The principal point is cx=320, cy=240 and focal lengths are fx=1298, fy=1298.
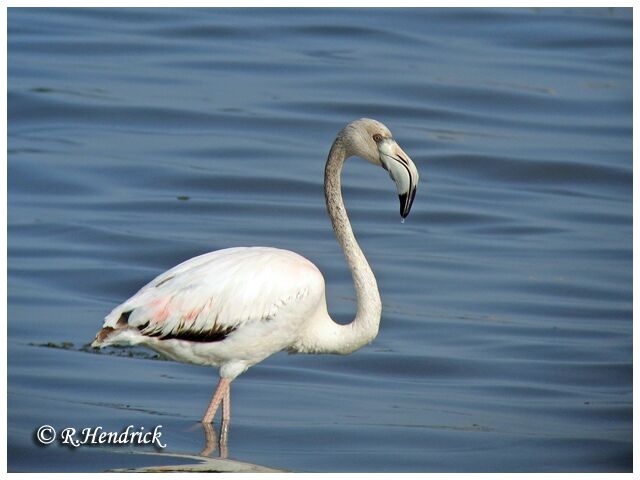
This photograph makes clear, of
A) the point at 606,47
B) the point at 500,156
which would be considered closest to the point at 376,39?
the point at 606,47

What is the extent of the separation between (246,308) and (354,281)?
699mm

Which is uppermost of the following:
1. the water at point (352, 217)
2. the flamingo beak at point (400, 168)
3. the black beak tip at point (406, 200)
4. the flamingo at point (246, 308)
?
the flamingo beak at point (400, 168)

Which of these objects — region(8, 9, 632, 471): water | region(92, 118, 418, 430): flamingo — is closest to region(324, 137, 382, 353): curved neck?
region(92, 118, 418, 430): flamingo

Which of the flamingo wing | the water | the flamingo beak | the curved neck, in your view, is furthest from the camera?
the water

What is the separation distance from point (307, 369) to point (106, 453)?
8.31 ft

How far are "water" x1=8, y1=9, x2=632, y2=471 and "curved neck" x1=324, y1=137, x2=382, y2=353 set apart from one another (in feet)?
2.62

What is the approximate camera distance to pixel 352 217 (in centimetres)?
1357

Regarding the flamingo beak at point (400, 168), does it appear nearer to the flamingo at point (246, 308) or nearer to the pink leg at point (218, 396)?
the flamingo at point (246, 308)

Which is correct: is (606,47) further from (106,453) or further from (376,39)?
(106,453)

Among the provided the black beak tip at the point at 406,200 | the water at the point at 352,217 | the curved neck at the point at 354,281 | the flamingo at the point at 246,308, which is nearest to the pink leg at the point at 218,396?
the flamingo at the point at 246,308

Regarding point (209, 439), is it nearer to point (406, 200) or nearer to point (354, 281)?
point (354, 281)

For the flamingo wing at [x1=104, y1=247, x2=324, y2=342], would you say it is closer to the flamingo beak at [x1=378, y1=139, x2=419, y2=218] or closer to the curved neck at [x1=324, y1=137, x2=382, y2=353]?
the curved neck at [x1=324, y1=137, x2=382, y2=353]

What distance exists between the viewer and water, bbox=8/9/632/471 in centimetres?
846

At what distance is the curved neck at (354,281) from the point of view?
7.38m
